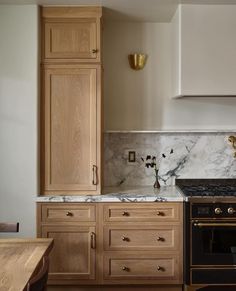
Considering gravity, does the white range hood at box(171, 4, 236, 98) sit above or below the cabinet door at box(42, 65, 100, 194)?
above

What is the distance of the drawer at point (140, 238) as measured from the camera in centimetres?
293

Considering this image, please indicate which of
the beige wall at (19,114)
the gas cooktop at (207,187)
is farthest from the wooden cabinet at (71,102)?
the gas cooktop at (207,187)

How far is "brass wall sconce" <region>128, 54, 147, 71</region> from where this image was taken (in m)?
3.42

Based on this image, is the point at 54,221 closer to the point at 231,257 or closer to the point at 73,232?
the point at 73,232

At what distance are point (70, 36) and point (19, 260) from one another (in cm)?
186

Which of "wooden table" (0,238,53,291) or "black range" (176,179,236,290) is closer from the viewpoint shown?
"wooden table" (0,238,53,291)

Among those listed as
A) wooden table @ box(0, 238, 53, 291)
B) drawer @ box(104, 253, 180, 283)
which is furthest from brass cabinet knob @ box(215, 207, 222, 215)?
wooden table @ box(0, 238, 53, 291)

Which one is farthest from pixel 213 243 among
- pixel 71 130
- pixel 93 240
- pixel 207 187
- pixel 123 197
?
pixel 71 130

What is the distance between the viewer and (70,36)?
3.01 m

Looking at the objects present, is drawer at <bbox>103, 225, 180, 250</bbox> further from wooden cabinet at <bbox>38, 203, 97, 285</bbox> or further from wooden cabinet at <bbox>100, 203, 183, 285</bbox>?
wooden cabinet at <bbox>38, 203, 97, 285</bbox>

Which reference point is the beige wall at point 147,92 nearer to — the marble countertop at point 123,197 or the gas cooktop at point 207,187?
the gas cooktop at point 207,187

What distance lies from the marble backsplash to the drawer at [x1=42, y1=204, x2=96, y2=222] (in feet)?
2.06

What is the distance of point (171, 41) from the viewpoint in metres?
3.46

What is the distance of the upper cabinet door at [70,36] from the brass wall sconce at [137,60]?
0.51 meters
